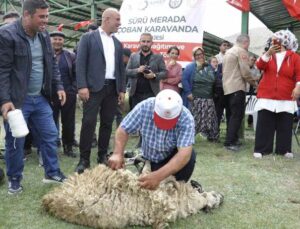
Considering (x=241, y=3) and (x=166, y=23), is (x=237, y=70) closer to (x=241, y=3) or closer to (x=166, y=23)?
(x=241, y=3)

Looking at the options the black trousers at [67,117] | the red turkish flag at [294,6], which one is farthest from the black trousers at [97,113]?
the red turkish flag at [294,6]

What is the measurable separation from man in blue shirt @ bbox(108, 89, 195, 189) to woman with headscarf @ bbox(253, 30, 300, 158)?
297cm

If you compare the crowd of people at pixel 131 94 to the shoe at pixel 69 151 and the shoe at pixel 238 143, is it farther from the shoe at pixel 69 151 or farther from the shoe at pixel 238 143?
the shoe at pixel 238 143

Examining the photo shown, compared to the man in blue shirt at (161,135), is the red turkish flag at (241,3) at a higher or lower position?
higher

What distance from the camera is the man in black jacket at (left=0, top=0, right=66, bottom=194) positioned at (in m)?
4.11

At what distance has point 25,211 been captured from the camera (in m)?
3.90

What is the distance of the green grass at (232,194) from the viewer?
12.3ft

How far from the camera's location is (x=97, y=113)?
17.7ft

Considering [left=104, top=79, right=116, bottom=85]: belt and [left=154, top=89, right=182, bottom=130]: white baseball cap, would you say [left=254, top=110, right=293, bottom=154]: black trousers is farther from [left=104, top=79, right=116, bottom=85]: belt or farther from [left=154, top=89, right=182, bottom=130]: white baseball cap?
[left=154, top=89, right=182, bottom=130]: white baseball cap

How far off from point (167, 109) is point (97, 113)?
2.11 metres

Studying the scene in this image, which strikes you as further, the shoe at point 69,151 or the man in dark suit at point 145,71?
the man in dark suit at point 145,71

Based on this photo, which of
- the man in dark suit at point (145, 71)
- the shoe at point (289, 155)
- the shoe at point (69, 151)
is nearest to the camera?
the shoe at point (69, 151)

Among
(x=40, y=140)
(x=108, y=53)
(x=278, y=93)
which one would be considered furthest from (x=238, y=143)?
(x=40, y=140)

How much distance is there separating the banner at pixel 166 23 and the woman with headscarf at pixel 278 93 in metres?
2.06
